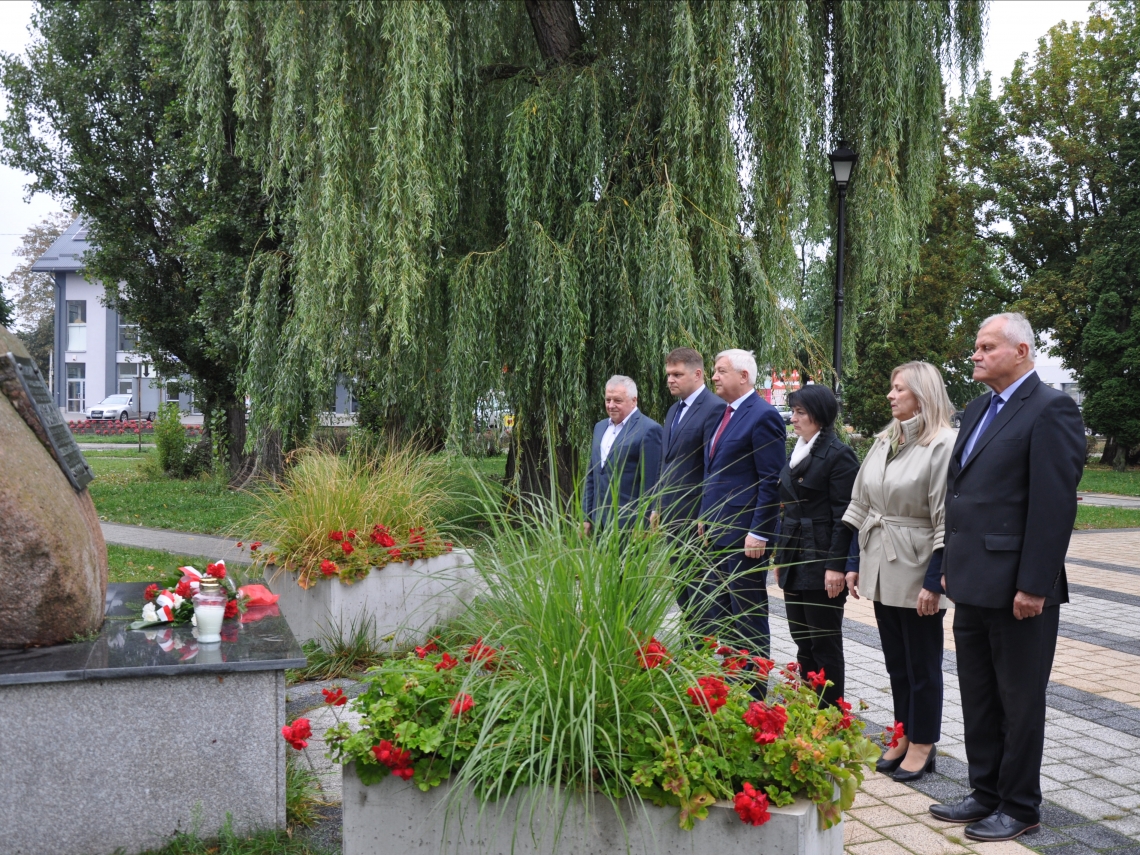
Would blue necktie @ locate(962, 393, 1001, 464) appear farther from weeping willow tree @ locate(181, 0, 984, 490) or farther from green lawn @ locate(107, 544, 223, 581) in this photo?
green lawn @ locate(107, 544, 223, 581)

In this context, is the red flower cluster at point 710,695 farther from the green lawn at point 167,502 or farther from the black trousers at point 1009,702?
the green lawn at point 167,502

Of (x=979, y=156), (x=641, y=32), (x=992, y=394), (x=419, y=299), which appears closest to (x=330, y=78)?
(x=419, y=299)

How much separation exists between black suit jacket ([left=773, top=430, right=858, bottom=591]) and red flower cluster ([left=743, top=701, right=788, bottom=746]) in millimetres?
1817

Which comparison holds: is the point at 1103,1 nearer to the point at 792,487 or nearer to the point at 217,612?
the point at 792,487

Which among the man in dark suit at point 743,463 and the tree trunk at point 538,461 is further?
the tree trunk at point 538,461

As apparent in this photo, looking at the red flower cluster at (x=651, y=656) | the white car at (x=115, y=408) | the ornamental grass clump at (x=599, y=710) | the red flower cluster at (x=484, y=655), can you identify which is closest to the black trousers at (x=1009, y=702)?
the ornamental grass clump at (x=599, y=710)

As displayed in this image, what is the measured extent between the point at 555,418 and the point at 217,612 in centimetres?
470

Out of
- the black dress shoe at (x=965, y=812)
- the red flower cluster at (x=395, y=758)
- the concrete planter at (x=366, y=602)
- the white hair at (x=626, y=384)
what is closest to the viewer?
the red flower cluster at (x=395, y=758)

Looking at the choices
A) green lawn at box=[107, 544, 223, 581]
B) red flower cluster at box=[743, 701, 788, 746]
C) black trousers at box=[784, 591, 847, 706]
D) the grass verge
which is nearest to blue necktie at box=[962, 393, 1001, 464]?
black trousers at box=[784, 591, 847, 706]

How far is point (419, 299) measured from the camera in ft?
26.6

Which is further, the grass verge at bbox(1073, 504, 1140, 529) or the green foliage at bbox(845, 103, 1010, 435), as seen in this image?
the green foliage at bbox(845, 103, 1010, 435)

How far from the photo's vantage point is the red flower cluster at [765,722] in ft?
8.73

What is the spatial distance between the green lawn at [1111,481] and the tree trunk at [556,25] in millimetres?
16142

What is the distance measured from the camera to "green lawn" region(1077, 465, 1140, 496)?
72.9 feet
